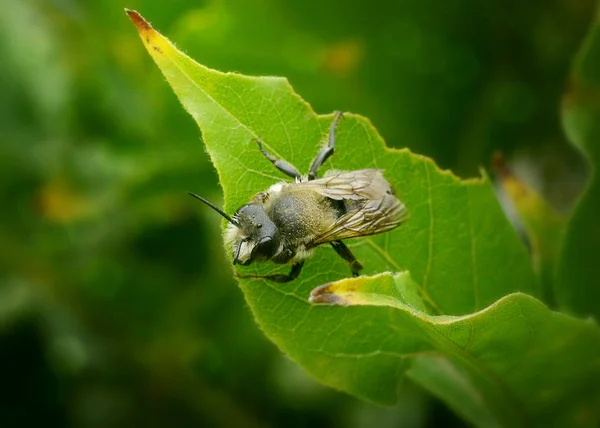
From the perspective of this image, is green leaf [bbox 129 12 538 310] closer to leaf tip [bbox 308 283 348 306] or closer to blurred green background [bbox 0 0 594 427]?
leaf tip [bbox 308 283 348 306]

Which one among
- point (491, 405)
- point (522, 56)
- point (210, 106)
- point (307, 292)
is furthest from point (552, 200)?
point (210, 106)

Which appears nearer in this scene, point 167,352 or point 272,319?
point 272,319

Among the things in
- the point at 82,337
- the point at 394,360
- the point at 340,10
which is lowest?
the point at 82,337

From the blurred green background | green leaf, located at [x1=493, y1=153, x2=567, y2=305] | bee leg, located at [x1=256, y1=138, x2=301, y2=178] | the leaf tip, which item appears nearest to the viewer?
the leaf tip

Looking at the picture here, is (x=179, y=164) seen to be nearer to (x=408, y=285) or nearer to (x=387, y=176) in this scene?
(x=387, y=176)

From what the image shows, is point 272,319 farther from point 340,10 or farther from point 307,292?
point 340,10

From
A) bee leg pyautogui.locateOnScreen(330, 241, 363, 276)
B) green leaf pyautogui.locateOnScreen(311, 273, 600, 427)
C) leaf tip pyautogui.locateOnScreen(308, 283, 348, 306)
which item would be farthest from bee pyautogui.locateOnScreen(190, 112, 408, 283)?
leaf tip pyautogui.locateOnScreen(308, 283, 348, 306)
